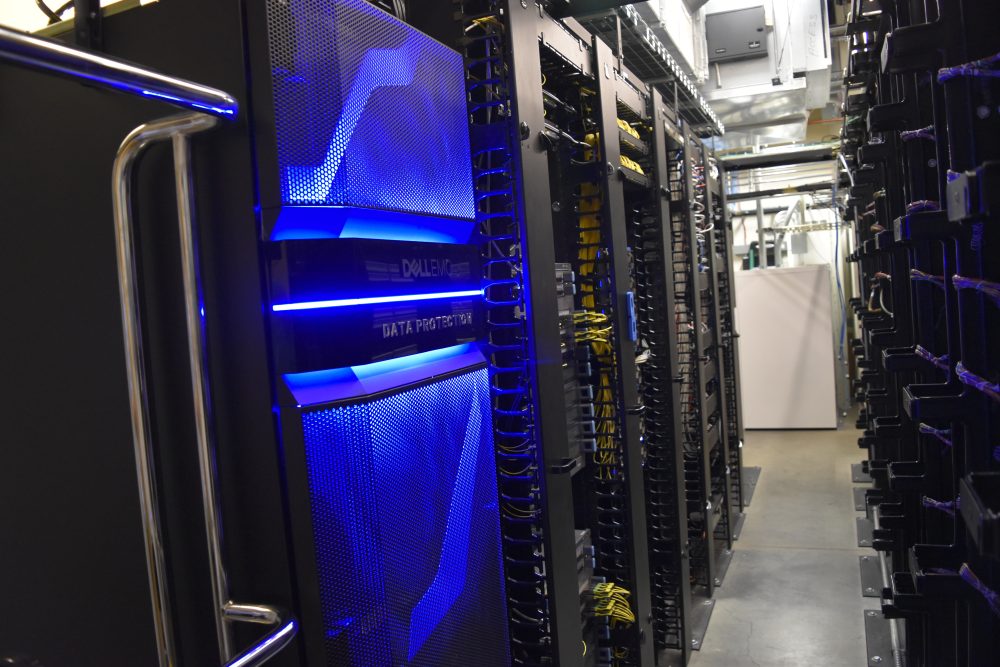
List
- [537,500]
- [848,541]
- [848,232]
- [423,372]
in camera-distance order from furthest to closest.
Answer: [848,232]
[848,541]
[537,500]
[423,372]

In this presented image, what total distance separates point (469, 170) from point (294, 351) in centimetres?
60

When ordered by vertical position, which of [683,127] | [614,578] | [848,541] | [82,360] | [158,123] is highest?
[683,127]

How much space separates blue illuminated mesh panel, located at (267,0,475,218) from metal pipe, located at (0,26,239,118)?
0.27 feet

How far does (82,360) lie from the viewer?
1039 mm

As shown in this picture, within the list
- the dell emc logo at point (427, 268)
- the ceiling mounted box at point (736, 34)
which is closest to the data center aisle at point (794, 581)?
the dell emc logo at point (427, 268)

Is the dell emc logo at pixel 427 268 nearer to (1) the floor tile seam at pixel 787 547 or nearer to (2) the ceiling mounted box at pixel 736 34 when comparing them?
(2) the ceiling mounted box at pixel 736 34

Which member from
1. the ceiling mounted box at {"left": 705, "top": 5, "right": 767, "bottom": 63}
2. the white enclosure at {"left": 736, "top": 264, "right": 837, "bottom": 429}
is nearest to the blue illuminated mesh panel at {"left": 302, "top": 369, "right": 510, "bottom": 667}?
the ceiling mounted box at {"left": 705, "top": 5, "right": 767, "bottom": 63}

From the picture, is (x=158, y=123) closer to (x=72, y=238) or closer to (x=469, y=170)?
(x=72, y=238)

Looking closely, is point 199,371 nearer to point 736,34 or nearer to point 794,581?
point 794,581

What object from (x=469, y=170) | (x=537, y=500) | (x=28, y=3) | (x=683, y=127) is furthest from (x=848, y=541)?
(x=28, y=3)

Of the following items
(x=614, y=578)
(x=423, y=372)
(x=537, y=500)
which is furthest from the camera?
(x=614, y=578)

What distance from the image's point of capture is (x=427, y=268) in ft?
4.26

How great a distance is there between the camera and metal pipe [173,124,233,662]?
92 centimetres

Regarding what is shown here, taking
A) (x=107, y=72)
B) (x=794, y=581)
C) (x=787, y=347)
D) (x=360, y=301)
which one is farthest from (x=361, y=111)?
(x=787, y=347)
